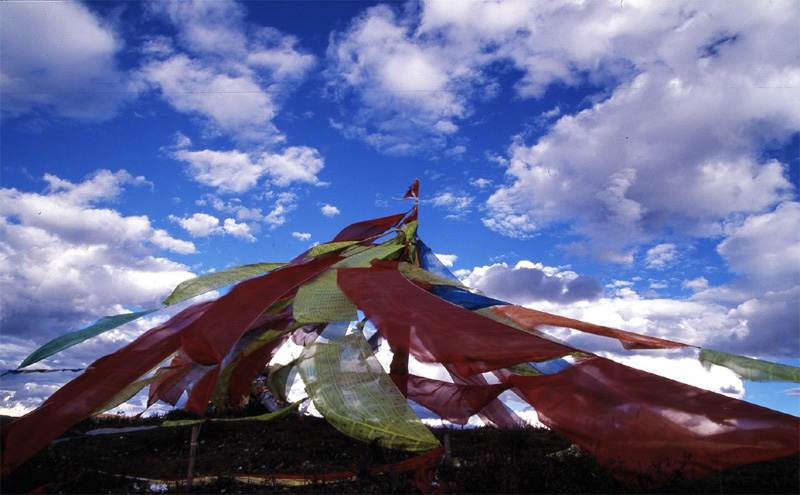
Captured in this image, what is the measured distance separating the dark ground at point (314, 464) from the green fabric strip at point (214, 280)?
1.60 meters

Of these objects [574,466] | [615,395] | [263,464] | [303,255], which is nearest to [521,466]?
[574,466]

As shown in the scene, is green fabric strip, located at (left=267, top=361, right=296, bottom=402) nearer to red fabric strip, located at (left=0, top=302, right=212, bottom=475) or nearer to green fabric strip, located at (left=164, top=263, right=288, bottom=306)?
green fabric strip, located at (left=164, top=263, right=288, bottom=306)

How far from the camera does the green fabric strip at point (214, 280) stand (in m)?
5.68

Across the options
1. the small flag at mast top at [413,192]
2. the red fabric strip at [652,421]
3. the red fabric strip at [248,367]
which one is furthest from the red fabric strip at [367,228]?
the red fabric strip at [652,421]

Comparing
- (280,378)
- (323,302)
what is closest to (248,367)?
(280,378)

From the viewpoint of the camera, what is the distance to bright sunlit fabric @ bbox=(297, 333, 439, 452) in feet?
13.9

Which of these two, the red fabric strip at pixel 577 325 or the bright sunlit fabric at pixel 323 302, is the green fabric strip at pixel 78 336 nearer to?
the bright sunlit fabric at pixel 323 302

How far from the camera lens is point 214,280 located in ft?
19.7

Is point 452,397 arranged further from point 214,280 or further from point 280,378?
point 214,280

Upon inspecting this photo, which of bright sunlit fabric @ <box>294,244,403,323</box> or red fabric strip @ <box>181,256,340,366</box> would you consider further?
bright sunlit fabric @ <box>294,244,403,323</box>

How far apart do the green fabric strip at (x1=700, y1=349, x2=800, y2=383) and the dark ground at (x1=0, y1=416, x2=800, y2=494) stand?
30.2 inches

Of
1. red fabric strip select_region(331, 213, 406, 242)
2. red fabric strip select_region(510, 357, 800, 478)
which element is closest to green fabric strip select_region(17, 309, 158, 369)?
red fabric strip select_region(331, 213, 406, 242)

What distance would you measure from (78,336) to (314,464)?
2814 mm

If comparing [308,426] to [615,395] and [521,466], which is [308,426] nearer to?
[521,466]
